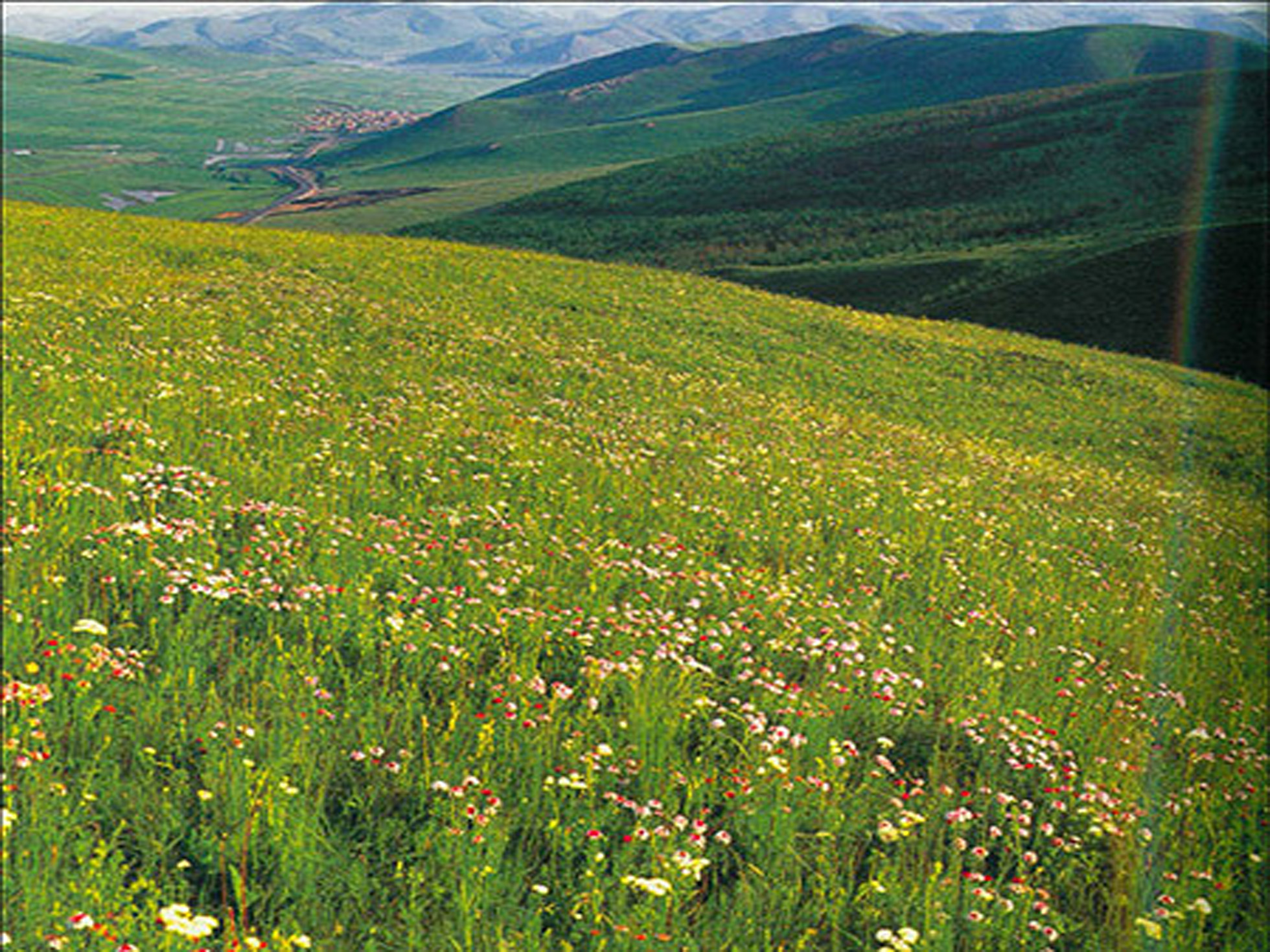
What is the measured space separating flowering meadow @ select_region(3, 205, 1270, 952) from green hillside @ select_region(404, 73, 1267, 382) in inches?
1614

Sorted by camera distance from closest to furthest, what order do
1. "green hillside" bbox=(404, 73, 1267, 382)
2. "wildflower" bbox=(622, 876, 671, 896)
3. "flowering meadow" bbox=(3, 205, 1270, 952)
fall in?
"wildflower" bbox=(622, 876, 671, 896), "flowering meadow" bbox=(3, 205, 1270, 952), "green hillside" bbox=(404, 73, 1267, 382)

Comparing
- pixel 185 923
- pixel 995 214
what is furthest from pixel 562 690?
pixel 995 214

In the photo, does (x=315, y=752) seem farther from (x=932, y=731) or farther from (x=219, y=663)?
(x=932, y=731)

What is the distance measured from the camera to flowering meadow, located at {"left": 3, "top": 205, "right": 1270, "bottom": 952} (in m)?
4.01

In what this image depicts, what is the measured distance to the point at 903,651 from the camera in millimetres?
7250

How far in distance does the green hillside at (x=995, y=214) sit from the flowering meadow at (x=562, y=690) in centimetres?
4099

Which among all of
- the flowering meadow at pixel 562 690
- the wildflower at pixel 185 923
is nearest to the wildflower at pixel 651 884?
the flowering meadow at pixel 562 690

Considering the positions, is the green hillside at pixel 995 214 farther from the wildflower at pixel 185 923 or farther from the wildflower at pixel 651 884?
the wildflower at pixel 185 923

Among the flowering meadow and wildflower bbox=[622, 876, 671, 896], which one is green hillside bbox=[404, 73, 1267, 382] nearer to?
the flowering meadow

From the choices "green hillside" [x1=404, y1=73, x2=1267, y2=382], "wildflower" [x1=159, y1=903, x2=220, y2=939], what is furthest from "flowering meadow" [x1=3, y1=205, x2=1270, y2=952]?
"green hillside" [x1=404, y1=73, x2=1267, y2=382]

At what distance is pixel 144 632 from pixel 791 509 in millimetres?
7028

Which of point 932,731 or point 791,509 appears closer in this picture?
point 932,731

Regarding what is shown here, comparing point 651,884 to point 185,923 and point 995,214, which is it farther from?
point 995,214

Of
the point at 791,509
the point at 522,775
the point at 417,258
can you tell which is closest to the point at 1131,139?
the point at 417,258
